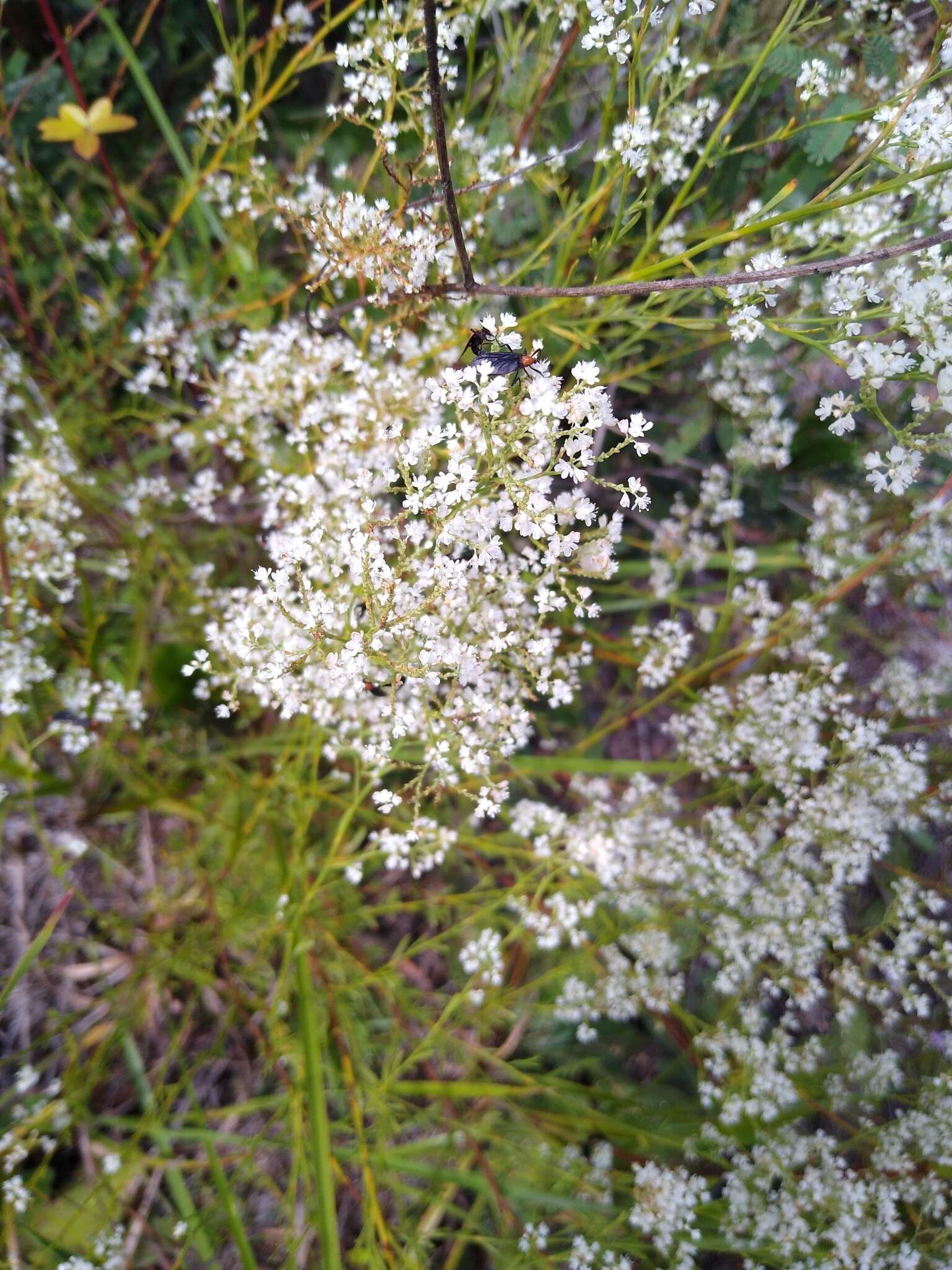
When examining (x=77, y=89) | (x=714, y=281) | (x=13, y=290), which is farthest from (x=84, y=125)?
(x=714, y=281)

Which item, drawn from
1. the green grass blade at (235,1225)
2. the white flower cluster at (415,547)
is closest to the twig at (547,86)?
the white flower cluster at (415,547)

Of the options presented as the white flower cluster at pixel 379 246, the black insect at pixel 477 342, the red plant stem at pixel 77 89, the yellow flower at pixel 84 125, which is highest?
the red plant stem at pixel 77 89

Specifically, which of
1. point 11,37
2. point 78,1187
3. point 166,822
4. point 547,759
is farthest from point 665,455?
point 78,1187

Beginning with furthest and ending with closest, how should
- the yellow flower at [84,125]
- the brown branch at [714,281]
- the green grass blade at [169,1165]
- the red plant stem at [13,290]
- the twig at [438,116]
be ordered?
the red plant stem at [13,290] → the green grass blade at [169,1165] → the yellow flower at [84,125] → the twig at [438,116] → the brown branch at [714,281]

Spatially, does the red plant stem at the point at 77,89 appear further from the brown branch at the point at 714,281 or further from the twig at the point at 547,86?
the brown branch at the point at 714,281

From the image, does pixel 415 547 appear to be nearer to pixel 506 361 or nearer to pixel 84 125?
pixel 506 361

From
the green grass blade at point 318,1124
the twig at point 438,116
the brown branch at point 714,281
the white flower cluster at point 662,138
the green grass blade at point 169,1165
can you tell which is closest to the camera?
the brown branch at point 714,281

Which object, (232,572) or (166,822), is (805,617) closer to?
(232,572)
